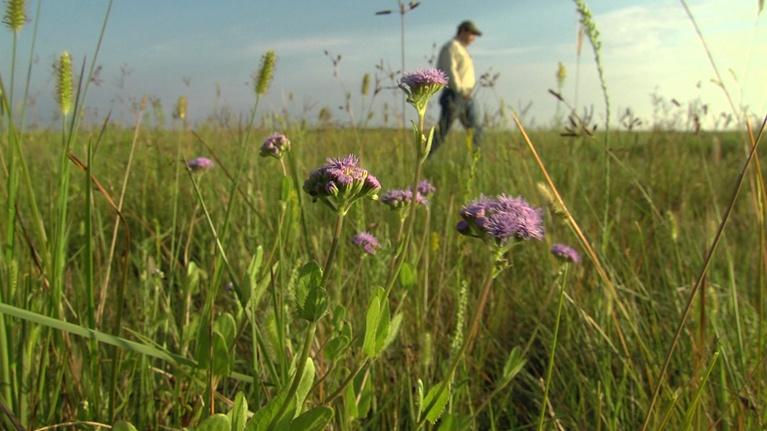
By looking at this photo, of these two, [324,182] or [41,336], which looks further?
[41,336]

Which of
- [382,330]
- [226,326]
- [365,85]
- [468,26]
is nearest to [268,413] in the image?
[382,330]

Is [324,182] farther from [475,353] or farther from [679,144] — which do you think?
[679,144]

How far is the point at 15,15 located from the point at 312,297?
652mm

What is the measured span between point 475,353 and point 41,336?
34.3 inches

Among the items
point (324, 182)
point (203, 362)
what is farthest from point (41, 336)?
point (324, 182)

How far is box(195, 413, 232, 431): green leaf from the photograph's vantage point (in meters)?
0.58

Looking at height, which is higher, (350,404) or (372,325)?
(372,325)

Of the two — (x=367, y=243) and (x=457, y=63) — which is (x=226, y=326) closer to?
(x=367, y=243)

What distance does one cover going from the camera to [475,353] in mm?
1359

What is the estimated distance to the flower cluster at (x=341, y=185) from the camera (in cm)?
71

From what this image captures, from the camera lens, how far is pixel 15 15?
2.90 ft

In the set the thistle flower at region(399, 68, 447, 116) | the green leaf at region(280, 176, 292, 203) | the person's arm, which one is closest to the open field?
the green leaf at region(280, 176, 292, 203)

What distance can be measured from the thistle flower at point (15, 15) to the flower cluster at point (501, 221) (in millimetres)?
710

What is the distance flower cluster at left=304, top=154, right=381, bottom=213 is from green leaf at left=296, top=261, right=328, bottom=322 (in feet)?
0.28
